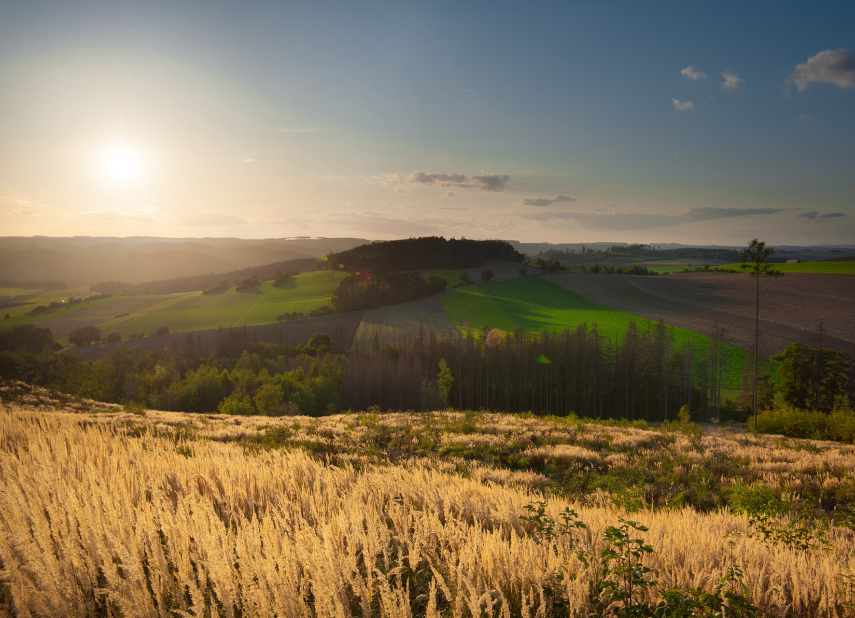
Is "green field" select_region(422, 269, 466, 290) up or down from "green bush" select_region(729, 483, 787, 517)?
up

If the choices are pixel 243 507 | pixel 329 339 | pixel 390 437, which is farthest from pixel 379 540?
pixel 329 339

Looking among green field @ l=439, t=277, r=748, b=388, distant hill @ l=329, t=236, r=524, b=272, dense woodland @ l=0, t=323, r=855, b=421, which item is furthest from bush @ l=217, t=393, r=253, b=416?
distant hill @ l=329, t=236, r=524, b=272

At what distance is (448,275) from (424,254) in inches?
547

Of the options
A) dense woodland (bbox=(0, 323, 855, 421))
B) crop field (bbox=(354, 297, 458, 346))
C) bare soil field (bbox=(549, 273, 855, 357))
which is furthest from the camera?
crop field (bbox=(354, 297, 458, 346))

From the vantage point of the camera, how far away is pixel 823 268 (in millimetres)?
111312

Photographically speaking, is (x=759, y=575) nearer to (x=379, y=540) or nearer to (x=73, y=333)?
(x=379, y=540)

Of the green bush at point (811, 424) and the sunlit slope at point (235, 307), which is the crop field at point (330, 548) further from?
the sunlit slope at point (235, 307)

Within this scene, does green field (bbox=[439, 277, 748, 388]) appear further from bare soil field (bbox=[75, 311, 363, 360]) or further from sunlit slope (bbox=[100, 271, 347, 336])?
sunlit slope (bbox=[100, 271, 347, 336])

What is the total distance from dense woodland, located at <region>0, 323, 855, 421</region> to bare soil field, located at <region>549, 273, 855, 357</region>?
14.6 m

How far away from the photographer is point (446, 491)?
5.98 metres

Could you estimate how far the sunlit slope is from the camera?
10650 cm

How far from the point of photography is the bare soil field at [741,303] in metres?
73.5

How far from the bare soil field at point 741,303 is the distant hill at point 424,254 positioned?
1259 inches

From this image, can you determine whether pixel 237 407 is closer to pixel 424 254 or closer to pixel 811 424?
pixel 811 424
